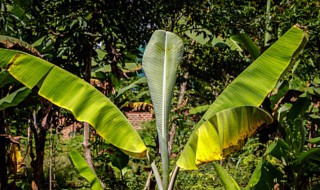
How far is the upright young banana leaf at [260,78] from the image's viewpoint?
10.4ft

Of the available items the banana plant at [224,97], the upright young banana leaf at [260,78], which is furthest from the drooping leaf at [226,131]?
the upright young banana leaf at [260,78]

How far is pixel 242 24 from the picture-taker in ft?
19.5

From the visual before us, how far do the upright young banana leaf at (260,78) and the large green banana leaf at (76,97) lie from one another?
1.27 ft

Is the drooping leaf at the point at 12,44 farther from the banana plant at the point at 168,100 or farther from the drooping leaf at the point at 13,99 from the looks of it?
the drooping leaf at the point at 13,99

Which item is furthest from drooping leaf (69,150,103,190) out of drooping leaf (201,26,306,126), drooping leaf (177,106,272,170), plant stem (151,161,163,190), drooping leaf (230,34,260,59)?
drooping leaf (230,34,260,59)

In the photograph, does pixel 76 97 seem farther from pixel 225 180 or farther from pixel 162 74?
pixel 225 180

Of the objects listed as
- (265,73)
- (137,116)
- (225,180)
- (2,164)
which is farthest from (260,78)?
(137,116)

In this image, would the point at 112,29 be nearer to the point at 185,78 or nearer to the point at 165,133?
the point at 165,133

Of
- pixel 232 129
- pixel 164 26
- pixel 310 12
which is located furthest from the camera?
pixel 310 12

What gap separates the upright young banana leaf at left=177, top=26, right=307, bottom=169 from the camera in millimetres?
3162

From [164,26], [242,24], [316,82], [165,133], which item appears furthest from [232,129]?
[316,82]

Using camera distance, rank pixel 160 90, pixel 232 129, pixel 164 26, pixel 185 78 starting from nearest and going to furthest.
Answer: pixel 232 129 < pixel 160 90 < pixel 164 26 < pixel 185 78

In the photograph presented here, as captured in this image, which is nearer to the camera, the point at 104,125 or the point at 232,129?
the point at 232,129

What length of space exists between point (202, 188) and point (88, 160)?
1.82 meters
